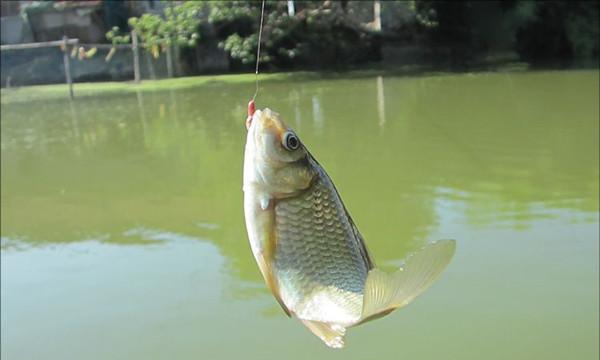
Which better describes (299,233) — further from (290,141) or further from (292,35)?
(292,35)

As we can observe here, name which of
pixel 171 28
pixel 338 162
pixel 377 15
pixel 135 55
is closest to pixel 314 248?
pixel 338 162

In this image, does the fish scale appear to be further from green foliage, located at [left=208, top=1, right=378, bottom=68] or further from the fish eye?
green foliage, located at [left=208, top=1, right=378, bottom=68]

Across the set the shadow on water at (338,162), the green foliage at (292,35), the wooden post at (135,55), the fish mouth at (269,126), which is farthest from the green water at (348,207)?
the green foliage at (292,35)

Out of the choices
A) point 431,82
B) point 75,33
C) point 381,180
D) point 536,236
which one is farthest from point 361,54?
point 536,236

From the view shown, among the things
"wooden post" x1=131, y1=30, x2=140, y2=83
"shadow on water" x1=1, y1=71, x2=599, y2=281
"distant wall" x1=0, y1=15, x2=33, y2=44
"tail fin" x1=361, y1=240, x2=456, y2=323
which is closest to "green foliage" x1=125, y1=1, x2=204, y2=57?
"wooden post" x1=131, y1=30, x2=140, y2=83

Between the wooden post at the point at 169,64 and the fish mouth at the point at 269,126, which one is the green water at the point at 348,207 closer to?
the fish mouth at the point at 269,126

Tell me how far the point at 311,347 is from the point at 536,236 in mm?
1677

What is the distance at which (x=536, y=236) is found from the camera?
4270 millimetres

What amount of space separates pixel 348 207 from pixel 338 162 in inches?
48.6

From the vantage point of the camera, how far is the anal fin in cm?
101

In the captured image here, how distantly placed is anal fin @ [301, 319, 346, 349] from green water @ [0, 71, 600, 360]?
217 centimetres

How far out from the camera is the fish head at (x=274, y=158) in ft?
3.44

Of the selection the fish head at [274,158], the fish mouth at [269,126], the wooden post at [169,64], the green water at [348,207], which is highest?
the fish mouth at [269,126]

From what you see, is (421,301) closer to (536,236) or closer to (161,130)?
(536,236)
